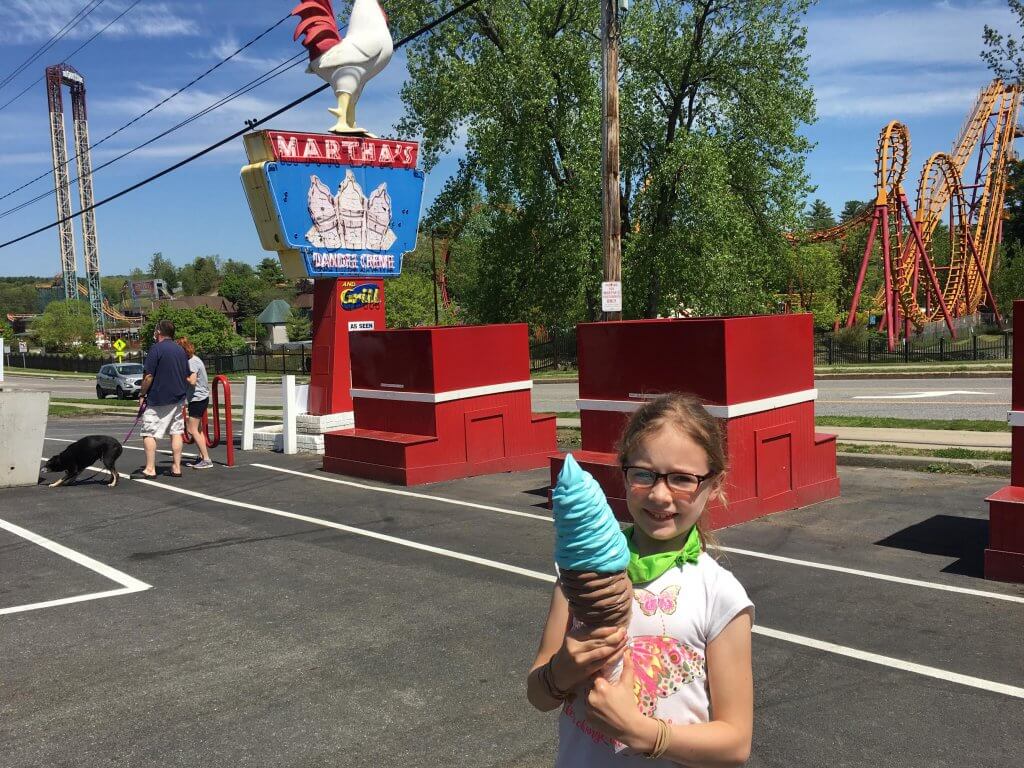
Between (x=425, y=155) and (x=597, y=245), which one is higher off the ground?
(x=425, y=155)

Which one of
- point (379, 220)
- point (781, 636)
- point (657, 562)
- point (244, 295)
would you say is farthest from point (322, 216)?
point (244, 295)

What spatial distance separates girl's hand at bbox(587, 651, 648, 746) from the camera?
5.76 feet

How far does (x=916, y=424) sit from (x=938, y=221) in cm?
4324

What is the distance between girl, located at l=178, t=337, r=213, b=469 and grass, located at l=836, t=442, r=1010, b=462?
838cm

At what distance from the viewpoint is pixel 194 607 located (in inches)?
235

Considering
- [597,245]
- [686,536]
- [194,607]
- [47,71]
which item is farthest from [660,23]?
[47,71]

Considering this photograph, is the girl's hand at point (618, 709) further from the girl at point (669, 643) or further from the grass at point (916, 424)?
the grass at point (916, 424)

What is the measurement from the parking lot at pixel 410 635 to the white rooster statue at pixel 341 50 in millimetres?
7474

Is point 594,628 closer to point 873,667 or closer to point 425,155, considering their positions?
point 873,667

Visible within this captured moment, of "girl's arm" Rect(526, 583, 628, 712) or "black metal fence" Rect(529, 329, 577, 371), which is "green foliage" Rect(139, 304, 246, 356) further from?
"girl's arm" Rect(526, 583, 628, 712)

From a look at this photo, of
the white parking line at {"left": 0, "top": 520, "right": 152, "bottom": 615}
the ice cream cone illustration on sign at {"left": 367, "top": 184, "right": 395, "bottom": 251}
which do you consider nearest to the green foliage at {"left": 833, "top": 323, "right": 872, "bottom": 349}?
the ice cream cone illustration on sign at {"left": 367, "top": 184, "right": 395, "bottom": 251}

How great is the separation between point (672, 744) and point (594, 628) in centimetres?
36

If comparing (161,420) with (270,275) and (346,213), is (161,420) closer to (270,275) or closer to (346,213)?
(346,213)

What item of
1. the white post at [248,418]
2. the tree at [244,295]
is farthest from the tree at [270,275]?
the white post at [248,418]
